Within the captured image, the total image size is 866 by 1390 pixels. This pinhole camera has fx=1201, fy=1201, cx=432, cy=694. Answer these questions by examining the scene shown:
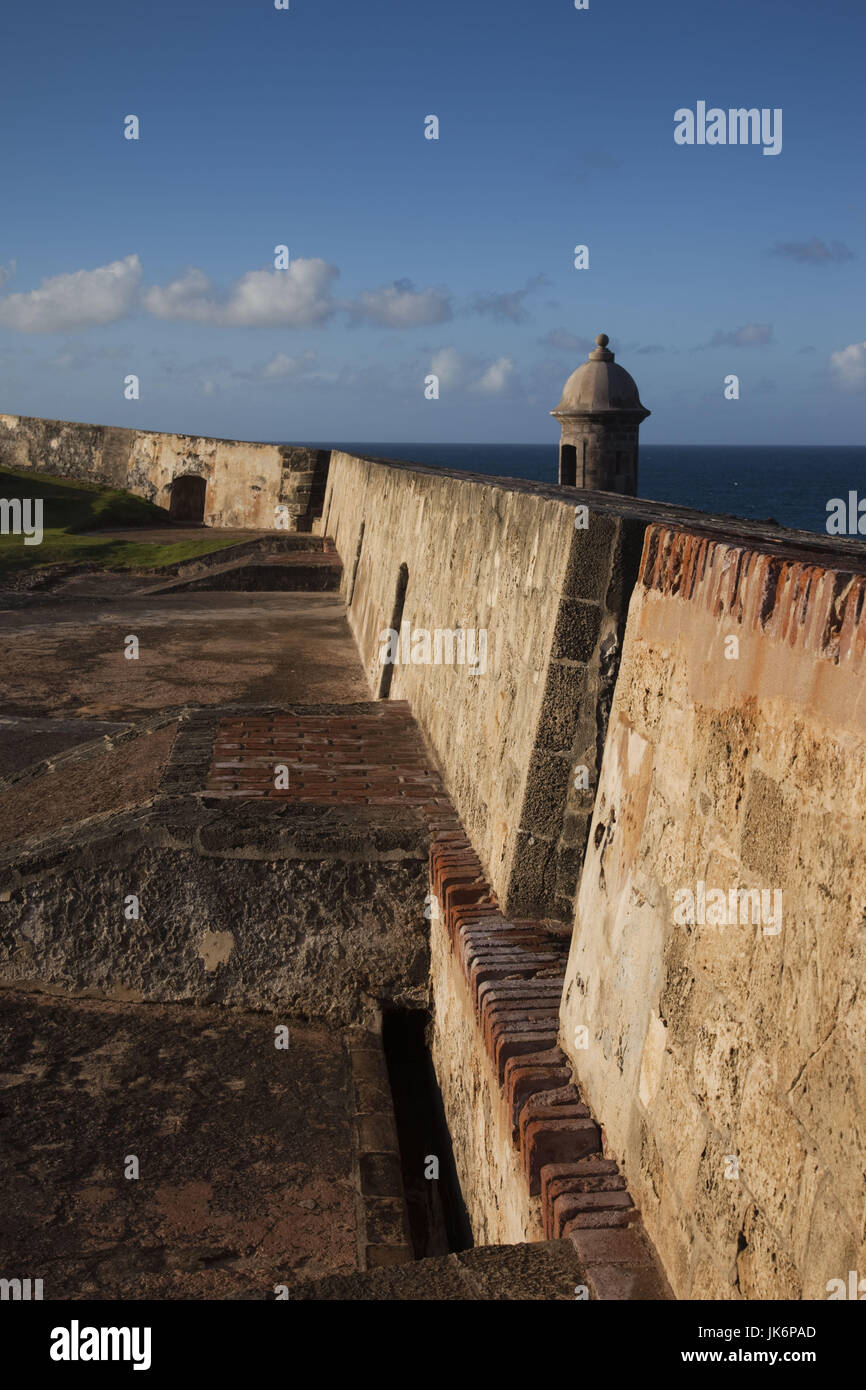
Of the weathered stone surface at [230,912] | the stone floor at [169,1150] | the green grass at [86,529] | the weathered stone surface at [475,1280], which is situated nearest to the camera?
the weathered stone surface at [475,1280]

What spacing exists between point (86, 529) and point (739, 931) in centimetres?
2384

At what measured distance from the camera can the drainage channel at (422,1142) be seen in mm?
4535

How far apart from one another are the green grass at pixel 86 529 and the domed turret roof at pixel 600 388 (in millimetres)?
7144

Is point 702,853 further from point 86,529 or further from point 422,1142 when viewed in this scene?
point 86,529

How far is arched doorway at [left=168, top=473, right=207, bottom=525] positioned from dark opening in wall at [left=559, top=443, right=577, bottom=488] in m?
9.12

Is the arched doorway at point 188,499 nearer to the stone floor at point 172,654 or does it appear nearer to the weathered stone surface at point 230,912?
the stone floor at point 172,654

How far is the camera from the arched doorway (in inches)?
1115

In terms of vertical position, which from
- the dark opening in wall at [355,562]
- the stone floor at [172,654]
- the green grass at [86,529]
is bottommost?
the stone floor at [172,654]

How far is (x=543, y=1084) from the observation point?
3.21 meters

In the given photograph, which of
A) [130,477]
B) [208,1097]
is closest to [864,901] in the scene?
[208,1097]

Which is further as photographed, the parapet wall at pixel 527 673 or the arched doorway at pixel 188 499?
the arched doorway at pixel 188 499

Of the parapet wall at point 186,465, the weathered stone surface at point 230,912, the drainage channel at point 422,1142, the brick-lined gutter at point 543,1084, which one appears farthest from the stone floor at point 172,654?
the parapet wall at point 186,465

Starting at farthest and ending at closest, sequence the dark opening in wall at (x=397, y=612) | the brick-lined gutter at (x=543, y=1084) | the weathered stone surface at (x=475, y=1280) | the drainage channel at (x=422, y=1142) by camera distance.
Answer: the dark opening in wall at (x=397, y=612) < the drainage channel at (x=422, y=1142) < the brick-lined gutter at (x=543, y=1084) < the weathered stone surface at (x=475, y=1280)

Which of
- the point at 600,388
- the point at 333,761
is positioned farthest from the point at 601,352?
the point at 333,761
